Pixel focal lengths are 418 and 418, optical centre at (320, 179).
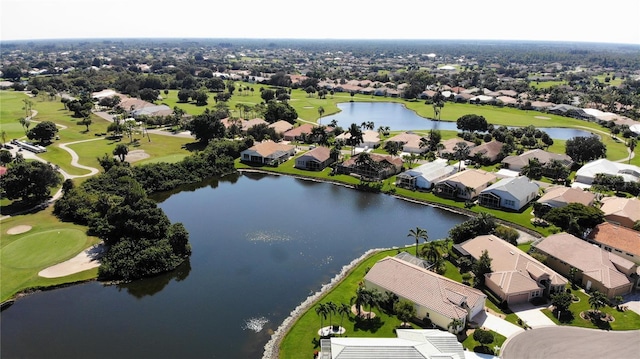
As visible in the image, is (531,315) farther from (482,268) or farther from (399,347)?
(399,347)

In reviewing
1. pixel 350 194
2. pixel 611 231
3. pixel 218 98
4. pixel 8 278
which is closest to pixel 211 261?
pixel 8 278

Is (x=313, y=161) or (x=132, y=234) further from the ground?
(x=313, y=161)

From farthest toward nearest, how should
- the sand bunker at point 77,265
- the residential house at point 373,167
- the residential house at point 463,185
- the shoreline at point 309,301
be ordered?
the residential house at point 373,167 < the residential house at point 463,185 < the sand bunker at point 77,265 < the shoreline at point 309,301

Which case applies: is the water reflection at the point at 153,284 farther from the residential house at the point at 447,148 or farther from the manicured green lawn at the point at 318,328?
the residential house at the point at 447,148

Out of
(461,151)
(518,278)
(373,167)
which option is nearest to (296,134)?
(373,167)

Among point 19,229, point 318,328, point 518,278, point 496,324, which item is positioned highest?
point 518,278

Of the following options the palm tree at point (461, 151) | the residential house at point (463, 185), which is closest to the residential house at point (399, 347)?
the residential house at point (463, 185)

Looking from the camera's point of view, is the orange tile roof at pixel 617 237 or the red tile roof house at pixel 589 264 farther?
the orange tile roof at pixel 617 237
